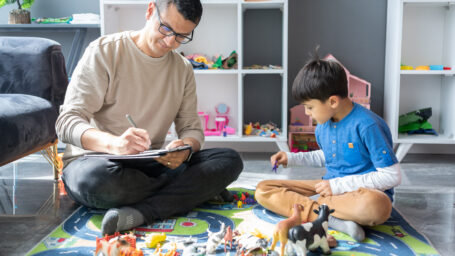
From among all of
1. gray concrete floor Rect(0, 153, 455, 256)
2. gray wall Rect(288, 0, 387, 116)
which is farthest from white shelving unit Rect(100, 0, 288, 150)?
gray concrete floor Rect(0, 153, 455, 256)

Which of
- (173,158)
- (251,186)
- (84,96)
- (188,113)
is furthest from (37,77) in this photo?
(251,186)

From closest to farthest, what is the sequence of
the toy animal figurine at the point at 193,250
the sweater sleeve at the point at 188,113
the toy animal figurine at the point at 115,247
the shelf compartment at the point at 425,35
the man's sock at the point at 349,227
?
the toy animal figurine at the point at 115,247 → the toy animal figurine at the point at 193,250 → the man's sock at the point at 349,227 → the sweater sleeve at the point at 188,113 → the shelf compartment at the point at 425,35

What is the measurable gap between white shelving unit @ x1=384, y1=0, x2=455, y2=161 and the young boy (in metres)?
1.26

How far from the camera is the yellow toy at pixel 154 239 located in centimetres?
130

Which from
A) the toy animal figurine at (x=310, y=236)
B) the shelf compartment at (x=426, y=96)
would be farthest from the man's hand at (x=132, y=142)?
the shelf compartment at (x=426, y=96)

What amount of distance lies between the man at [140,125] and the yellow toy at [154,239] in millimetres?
123

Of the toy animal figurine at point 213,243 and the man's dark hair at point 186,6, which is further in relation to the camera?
the man's dark hair at point 186,6

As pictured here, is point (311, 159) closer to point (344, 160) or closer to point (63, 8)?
point (344, 160)

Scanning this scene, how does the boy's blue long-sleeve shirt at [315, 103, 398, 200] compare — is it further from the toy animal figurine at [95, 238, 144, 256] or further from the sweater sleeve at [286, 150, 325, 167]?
the toy animal figurine at [95, 238, 144, 256]

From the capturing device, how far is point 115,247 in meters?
1.13

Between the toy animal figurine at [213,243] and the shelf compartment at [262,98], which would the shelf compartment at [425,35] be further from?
the toy animal figurine at [213,243]

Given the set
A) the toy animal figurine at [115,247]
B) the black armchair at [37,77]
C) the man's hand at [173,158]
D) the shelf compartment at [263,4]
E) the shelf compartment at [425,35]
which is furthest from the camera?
the shelf compartment at [425,35]

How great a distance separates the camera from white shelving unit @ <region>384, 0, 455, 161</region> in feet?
8.83

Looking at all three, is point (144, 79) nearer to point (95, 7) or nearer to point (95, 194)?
point (95, 194)
